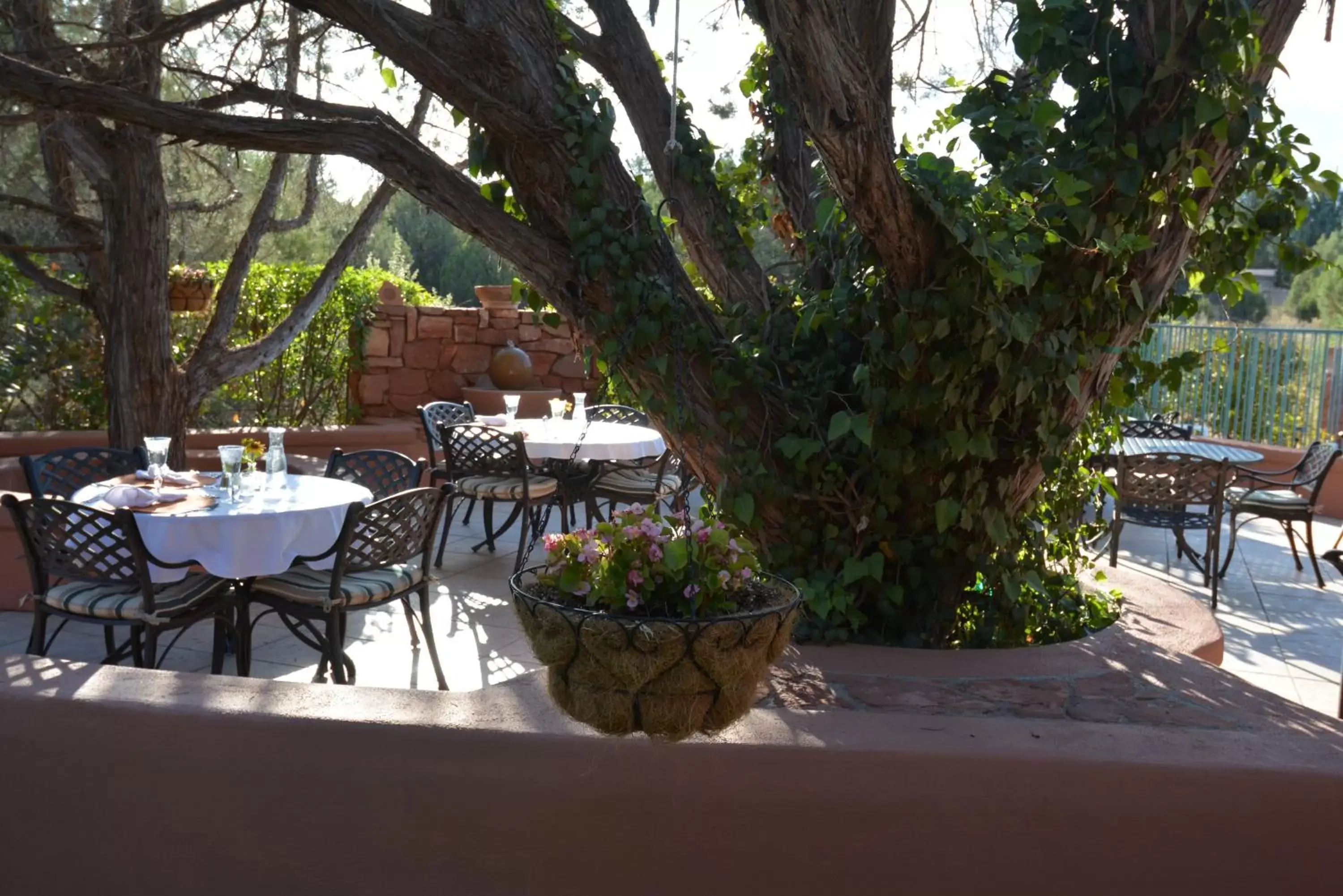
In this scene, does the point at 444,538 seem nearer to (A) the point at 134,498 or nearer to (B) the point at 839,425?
(A) the point at 134,498

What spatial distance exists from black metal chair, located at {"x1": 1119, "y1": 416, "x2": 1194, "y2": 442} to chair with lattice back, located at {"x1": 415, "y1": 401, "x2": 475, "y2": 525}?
4334mm

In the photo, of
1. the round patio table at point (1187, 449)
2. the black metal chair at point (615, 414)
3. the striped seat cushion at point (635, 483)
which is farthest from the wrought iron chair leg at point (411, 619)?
the round patio table at point (1187, 449)

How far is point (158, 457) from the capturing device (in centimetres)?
428

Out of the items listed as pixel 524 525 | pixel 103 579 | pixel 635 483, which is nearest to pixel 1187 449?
pixel 635 483

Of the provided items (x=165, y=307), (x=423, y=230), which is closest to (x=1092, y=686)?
(x=165, y=307)

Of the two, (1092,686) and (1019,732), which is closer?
(1019,732)

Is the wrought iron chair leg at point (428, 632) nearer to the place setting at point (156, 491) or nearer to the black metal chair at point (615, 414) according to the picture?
the place setting at point (156, 491)

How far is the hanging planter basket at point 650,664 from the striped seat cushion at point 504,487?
405 cm

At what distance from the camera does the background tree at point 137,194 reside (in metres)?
5.79

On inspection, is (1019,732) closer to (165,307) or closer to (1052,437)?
(1052,437)

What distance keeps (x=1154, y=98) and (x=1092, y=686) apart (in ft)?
5.01

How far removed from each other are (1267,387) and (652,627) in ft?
30.2

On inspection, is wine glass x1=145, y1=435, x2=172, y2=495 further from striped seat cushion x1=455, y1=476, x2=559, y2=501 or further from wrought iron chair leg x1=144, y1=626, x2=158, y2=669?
striped seat cushion x1=455, y1=476, x2=559, y2=501

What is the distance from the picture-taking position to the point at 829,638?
3.19 metres
